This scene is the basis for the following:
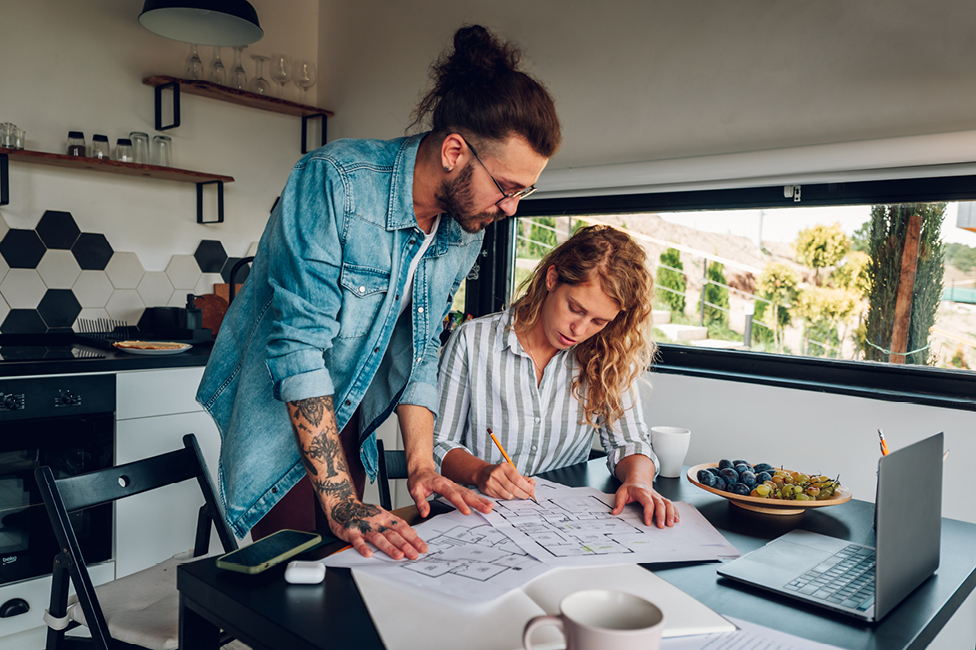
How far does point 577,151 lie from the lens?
2.48m

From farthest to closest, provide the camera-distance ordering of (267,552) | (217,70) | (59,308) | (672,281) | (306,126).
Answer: (306,126) < (217,70) < (59,308) < (672,281) < (267,552)

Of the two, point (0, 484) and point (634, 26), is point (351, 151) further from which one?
point (0, 484)

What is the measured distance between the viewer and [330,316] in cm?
117

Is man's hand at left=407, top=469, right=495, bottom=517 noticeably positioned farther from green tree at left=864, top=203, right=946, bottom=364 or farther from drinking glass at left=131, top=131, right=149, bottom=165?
drinking glass at left=131, top=131, right=149, bottom=165

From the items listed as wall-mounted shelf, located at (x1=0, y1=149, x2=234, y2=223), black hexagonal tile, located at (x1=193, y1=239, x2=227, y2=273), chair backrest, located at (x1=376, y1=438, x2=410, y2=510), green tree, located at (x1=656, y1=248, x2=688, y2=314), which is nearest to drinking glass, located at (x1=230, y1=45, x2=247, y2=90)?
wall-mounted shelf, located at (x1=0, y1=149, x2=234, y2=223)

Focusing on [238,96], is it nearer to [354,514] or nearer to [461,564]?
[354,514]

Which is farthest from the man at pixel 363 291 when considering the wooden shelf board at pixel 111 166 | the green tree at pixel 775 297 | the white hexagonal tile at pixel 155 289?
the white hexagonal tile at pixel 155 289

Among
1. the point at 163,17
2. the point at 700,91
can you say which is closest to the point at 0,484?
the point at 163,17

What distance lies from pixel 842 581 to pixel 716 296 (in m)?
1.44

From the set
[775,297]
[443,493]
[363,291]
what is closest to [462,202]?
[363,291]

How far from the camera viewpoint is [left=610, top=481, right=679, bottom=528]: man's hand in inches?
46.1

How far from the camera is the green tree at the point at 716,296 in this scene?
229 centimetres

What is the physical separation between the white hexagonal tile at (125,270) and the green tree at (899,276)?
2741 millimetres

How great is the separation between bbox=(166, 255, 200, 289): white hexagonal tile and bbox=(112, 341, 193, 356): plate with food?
1.91 ft
